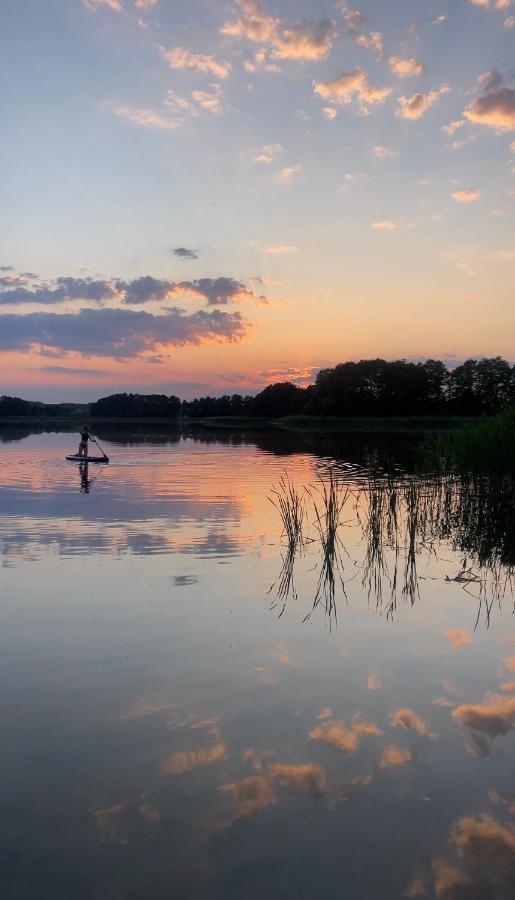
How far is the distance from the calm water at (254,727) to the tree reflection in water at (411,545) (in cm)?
12

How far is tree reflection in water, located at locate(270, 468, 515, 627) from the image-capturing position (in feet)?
42.4

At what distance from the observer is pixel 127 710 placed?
733 cm

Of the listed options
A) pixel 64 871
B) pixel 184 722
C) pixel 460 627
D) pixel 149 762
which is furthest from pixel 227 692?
pixel 460 627

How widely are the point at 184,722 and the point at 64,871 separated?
239 cm

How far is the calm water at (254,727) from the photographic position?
486cm

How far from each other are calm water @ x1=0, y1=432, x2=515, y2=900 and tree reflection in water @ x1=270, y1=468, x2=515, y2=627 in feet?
0.40

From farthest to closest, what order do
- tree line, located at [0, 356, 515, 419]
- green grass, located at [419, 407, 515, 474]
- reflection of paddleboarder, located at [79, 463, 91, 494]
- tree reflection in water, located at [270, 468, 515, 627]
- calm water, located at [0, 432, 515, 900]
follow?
tree line, located at [0, 356, 515, 419] → reflection of paddleboarder, located at [79, 463, 91, 494] → green grass, located at [419, 407, 515, 474] → tree reflection in water, located at [270, 468, 515, 627] → calm water, located at [0, 432, 515, 900]

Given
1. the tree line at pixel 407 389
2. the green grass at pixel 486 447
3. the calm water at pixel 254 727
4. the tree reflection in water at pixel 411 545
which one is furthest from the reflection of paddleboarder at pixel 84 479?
the tree line at pixel 407 389

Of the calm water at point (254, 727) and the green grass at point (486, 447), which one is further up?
the green grass at point (486, 447)

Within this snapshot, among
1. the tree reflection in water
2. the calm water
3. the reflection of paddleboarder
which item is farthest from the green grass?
the reflection of paddleboarder

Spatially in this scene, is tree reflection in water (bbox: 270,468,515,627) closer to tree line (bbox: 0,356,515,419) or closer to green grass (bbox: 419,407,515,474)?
green grass (bbox: 419,407,515,474)

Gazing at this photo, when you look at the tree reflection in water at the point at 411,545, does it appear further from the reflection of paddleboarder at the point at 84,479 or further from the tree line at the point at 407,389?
the tree line at the point at 407,389

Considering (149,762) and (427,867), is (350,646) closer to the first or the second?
(149,762)

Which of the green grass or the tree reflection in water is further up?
the green grass
